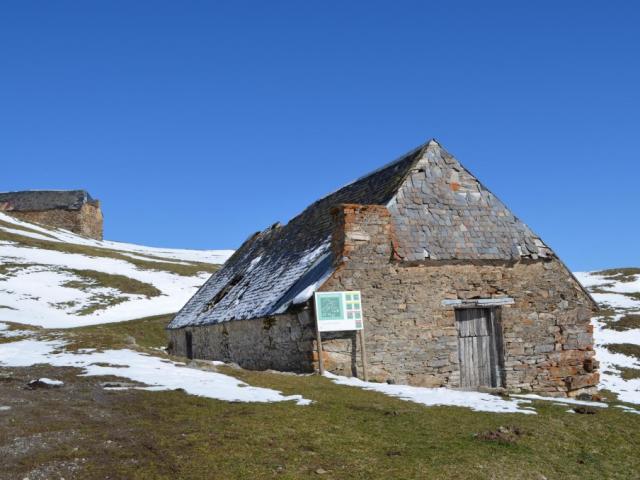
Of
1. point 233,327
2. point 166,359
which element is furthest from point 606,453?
point 233,327

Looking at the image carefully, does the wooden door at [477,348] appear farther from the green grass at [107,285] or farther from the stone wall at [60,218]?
the stone wall at [60,218]

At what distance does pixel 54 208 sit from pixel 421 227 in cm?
8863

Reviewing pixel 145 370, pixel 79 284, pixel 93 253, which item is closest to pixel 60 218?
pixel 93 253

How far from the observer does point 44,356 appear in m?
16.3

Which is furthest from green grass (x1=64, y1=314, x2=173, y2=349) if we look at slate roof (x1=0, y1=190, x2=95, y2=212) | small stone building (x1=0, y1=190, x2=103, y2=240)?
slate roof (x1=0, y1=190, x2=95, y2=212)

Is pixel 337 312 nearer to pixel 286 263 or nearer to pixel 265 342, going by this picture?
pixel 265 342

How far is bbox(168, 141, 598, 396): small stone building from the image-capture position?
1527 cm

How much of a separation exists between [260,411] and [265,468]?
2.87 m

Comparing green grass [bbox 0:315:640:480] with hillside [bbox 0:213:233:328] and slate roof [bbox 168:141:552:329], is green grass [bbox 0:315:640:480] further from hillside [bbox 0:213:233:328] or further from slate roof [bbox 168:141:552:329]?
hillside [bbox 0:213:233:328]

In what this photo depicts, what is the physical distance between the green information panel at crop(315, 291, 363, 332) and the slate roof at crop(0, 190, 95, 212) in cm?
8666

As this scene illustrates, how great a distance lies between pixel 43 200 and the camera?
95000mm

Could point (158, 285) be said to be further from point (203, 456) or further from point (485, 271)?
point (203, 456)

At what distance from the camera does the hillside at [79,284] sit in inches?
1642

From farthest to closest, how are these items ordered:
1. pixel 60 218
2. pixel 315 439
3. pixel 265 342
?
1. pixel 60 218
2. pixel 265 342
3. pixel 315 439
